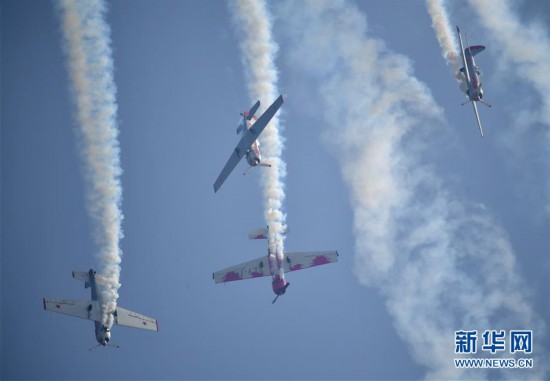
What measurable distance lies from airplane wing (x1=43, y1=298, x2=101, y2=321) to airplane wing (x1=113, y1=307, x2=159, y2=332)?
1.53 m

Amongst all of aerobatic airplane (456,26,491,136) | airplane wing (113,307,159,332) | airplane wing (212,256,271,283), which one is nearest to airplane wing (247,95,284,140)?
airplane wing (212,256,271,283)

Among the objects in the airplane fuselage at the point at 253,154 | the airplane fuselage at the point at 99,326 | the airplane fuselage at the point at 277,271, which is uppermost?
the airplane fuselage at the point at 253,154

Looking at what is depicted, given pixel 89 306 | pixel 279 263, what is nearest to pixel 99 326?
pixel 89 306

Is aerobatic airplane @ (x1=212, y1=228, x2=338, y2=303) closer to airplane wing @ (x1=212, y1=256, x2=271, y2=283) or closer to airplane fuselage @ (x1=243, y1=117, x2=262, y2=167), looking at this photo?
airplane wing @ (x1=212, y1=256, x2=271, y2=283)

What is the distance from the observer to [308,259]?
49875 mm

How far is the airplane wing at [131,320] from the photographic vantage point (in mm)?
47125

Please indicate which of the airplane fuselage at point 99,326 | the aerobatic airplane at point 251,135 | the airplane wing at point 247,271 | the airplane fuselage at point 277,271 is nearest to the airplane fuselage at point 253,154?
the aerobatic airplane at point 251,135

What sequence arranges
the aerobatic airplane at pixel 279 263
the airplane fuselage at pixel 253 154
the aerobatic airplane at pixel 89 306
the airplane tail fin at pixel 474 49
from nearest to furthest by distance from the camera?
the airplane tail fin at pixel 474 49
the aerobatic airplane at pixel 89 306
the airplane fuselage at pixel 253 154
the aerobatic airplane at pixel 279 263

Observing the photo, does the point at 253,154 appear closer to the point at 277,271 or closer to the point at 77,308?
the point at 277,271

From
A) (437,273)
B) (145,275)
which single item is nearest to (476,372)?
(437,273)

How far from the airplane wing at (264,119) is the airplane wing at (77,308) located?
1584 cm

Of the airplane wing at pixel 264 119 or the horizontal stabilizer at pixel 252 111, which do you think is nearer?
the airplane wing at pixel 264 119

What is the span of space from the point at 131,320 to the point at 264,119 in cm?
1753

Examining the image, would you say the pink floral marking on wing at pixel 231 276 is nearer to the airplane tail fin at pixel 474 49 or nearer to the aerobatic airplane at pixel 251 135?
the aerobatic airplane at pixel 251 135
